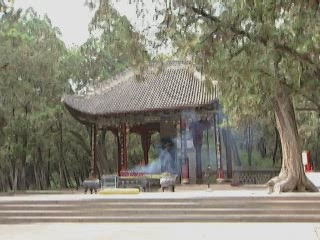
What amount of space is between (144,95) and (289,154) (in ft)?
28.5

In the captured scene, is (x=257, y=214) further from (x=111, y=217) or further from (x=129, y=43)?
(x=129, y=43)

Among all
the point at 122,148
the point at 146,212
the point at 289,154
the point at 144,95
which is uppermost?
the point at 144,95

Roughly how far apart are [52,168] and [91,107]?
10.5 m

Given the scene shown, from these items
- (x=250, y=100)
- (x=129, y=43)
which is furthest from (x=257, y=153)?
(x=129, y=43)

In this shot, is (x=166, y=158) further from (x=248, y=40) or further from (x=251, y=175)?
(x=248, y=40)

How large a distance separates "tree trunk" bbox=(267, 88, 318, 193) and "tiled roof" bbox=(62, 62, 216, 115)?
5.75m

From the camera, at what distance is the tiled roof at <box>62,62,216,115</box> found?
18.7 m

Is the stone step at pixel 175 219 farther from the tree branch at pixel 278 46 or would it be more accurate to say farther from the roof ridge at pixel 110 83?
the roof ridge at pixel 110 83

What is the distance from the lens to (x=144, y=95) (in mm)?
19797

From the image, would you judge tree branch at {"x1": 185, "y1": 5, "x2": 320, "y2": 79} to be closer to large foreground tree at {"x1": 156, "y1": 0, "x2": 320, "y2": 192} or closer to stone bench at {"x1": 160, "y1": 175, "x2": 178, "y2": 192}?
large foreground tree at {"x1": 156, "y1": 0, "x2": 320, "y2": 192}

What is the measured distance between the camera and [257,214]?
906 cm

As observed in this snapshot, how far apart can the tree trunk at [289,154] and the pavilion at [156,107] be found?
5.68 meters
